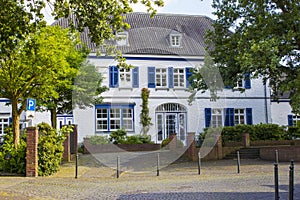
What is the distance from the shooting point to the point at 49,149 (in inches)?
610

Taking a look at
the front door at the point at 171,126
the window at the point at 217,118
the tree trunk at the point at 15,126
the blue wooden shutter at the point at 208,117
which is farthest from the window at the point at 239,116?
Answer: the tree trunk at the point at 15,126

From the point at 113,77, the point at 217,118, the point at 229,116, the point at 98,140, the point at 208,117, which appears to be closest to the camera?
the point at 113,77

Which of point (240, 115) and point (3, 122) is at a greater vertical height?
point (240, 115)

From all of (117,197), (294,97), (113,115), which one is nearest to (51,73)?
(113,115)

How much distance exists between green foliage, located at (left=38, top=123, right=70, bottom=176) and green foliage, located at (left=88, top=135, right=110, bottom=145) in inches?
78.3

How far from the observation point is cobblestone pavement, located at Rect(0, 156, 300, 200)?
10203 mm

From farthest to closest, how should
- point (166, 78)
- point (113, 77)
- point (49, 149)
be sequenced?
point (166, 78), point (113, 77), point (49, 149)

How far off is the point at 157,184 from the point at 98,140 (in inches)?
277

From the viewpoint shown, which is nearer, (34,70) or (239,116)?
(34,70)

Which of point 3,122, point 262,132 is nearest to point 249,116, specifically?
point 262,132

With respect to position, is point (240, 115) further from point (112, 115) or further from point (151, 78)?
point (112, 115)

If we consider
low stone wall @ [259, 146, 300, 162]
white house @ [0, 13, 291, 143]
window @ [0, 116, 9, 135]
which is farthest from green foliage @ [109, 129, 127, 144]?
window @ [0, 116, 9, 135]

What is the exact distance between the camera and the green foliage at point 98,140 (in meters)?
18.6

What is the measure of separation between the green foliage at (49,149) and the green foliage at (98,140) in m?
1.99
